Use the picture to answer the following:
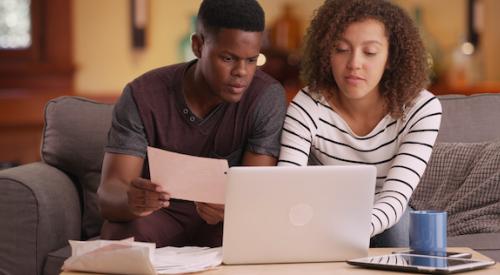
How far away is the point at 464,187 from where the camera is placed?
2.81m

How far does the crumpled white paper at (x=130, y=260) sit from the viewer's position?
6.26 ft

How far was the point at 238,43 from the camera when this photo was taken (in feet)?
7.84

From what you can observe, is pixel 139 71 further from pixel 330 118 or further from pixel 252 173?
pixel 252 173

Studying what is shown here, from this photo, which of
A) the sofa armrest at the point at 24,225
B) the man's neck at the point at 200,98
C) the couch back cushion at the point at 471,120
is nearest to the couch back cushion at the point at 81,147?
the sofa armrest at the point at 24,225

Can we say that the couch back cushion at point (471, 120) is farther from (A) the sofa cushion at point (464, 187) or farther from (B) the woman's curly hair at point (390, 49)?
(B) the woman's curly hair at point (390, 49)

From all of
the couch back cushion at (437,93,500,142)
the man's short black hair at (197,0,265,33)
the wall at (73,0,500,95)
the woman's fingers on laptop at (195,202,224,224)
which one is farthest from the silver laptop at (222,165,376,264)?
the wall at (73,0,500,95)

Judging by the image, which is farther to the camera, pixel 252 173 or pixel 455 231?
pixel 455 231

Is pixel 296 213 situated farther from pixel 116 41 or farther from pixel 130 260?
pixel 116 41

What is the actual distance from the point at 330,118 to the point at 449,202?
49cm

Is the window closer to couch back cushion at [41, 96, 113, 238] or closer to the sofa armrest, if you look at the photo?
couch back cushion at [41, 96, 113, 238]

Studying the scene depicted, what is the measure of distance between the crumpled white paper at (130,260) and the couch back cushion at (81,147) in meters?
0.99

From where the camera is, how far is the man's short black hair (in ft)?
7.92

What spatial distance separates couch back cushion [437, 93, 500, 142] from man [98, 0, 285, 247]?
70 centimetres

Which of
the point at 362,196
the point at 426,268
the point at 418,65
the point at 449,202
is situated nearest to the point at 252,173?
the point at 362,196
